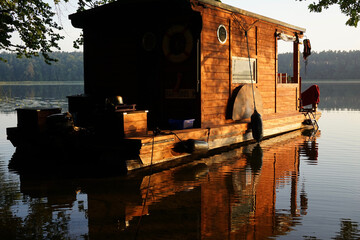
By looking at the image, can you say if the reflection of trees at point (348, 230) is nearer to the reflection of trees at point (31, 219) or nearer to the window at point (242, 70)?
the reflection of trees at point (31, 219)

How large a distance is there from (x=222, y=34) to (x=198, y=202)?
692cm

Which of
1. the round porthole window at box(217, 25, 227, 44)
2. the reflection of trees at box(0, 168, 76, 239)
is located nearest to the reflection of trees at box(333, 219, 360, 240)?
the reflection of trees at box(0, 168, 76, 239)

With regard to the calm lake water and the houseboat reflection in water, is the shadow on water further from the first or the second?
the houseboat reflection in water

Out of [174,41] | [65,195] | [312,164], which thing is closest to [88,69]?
[174,41]

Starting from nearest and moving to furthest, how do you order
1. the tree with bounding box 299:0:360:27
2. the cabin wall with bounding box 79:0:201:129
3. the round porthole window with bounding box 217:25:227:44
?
the cabin wall with bounding box 79:0:201:129 < the round porthole window with bounding box 217:25:227:44 < the tree with bounding box 299:0:360:27

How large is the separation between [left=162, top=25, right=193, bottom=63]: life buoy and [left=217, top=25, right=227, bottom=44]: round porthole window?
129 centimetres

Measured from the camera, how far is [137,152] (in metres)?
9.01

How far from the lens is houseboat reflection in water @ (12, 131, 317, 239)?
5520mm

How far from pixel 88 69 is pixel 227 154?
5784 millimetres

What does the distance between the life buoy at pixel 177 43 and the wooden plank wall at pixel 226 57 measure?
436 millimetres

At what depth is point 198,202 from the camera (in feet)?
22.5

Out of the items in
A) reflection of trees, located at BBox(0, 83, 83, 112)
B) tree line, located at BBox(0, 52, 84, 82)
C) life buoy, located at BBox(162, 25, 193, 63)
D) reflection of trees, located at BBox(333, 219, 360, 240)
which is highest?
tree line, located at BBox(0, 52, 84, 82)

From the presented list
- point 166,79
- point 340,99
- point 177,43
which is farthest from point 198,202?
point 340,99

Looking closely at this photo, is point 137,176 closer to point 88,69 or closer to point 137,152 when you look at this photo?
point 137,152
